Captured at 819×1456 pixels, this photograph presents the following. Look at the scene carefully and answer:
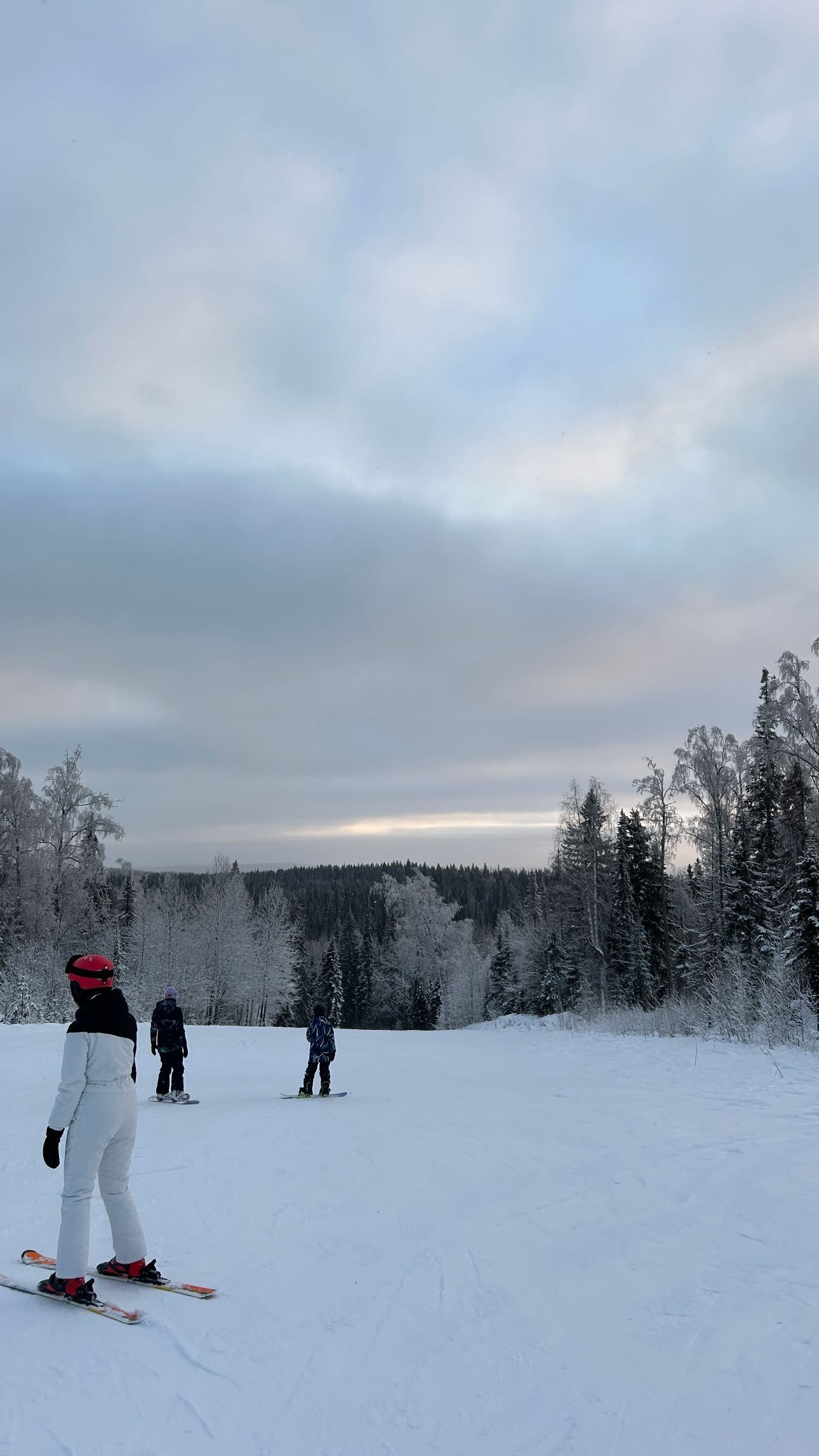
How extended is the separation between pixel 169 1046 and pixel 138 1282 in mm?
8834

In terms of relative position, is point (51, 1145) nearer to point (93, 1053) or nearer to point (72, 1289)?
point (93, 1053)

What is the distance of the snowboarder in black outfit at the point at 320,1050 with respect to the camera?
46.8 ft

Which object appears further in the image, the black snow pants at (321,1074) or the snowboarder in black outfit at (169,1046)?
the black snow pants at (321,1074)

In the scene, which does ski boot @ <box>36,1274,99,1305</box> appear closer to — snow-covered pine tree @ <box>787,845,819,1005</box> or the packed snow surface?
the packed snow surface

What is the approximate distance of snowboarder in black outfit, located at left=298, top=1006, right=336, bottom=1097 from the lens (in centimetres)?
1425

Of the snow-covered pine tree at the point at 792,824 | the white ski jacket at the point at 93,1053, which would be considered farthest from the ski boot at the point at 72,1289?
the snow-covered pine tree at the point at 792,824

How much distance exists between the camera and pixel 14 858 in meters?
36.5

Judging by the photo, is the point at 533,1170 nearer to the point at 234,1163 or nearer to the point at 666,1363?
the point at 234,1163

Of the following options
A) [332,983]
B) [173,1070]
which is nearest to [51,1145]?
[173,1070]

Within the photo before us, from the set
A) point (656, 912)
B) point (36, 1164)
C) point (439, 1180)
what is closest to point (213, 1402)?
point (439, 1180)

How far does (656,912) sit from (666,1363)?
4319cm

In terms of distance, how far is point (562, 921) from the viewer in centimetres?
4891

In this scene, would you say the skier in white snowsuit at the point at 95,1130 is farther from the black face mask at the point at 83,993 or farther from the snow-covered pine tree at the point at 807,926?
the snow-covered pine tree at the point at 807,926

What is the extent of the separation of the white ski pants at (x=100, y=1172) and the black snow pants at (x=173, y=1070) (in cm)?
870
